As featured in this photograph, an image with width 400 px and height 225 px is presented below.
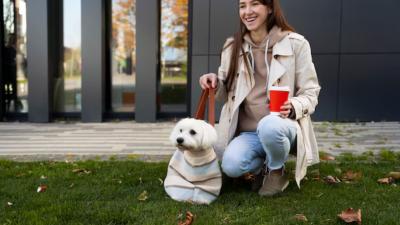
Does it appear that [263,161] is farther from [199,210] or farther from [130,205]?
[130,205]

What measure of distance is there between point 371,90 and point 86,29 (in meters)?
5.29

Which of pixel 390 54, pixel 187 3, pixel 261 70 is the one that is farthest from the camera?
pixel 187 3

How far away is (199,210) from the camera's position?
10.6 feet

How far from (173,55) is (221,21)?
54.7 inches

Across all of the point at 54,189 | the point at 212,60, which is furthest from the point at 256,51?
the point at 212,60

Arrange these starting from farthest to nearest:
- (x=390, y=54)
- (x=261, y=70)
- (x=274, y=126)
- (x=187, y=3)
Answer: (x=187, y=3)
(x=390, y=54)
(x=261, y=70)
(x=274, y=126)

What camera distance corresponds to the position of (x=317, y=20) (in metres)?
8.15

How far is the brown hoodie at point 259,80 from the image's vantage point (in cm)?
359

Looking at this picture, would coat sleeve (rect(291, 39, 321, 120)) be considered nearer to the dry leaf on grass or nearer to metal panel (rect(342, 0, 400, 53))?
the dry leaf on grass

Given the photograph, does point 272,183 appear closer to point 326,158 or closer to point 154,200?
point 154,200

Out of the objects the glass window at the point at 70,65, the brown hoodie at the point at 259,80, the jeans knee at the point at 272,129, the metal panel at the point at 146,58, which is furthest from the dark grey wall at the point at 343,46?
the jeans knee at the point at 272,129

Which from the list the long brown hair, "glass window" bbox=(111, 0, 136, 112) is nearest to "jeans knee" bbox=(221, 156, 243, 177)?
the long brown hair

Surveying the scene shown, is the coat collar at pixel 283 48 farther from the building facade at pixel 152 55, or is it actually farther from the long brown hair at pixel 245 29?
the building facade at pixel 152 55

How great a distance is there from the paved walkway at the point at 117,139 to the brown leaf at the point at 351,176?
120 centimetres
